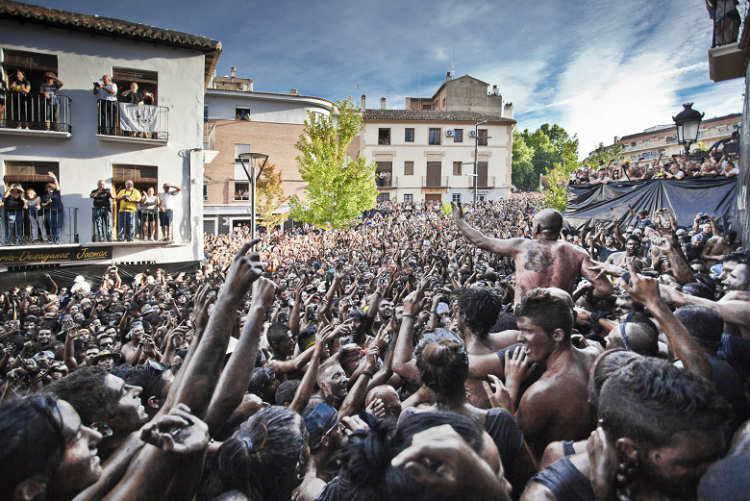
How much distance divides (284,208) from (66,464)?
2801 centimetres

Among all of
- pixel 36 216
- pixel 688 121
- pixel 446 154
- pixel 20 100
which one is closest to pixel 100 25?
pixel 20 100

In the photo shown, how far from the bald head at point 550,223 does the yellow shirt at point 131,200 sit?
12667mm

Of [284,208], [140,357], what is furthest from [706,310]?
[284,208]

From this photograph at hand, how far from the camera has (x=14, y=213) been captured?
38.1 feet

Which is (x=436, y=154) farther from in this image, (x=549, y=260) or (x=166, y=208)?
(x=549, y=260)

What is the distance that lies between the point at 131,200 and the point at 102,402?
12905 millimetres

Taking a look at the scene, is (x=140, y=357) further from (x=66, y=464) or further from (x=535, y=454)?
(x=535, y=454)

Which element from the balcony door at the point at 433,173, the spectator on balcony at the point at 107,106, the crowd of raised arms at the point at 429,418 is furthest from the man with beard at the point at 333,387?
the balcony door at the point at 433,173

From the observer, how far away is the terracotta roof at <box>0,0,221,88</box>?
11.5 m

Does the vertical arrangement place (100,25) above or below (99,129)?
above

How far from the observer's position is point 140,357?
4.12 metres

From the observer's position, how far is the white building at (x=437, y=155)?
42844mm

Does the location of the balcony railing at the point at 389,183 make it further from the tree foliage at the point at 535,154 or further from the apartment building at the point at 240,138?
the tree foliage at the point at 535,154

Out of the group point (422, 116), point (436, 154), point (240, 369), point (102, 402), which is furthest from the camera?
point (436, 154)
